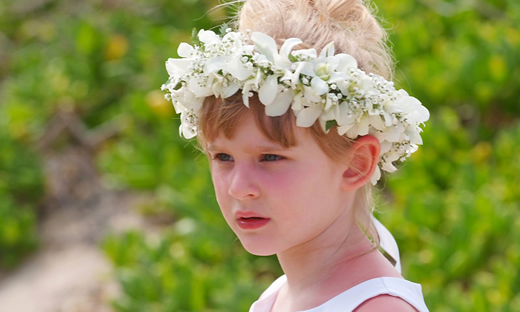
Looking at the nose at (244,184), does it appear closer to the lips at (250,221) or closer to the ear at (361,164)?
the lips at (250,221)

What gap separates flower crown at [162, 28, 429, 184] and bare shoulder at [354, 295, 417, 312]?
31 cm

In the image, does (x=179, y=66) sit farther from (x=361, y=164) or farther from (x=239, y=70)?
(x=361, y=164)

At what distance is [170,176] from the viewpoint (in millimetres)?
4223

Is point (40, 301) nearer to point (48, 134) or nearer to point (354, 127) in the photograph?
point (48, 134)

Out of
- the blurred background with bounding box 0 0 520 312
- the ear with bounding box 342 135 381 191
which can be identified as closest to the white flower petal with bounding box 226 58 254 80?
the ear with bounding box 342 135 381 191

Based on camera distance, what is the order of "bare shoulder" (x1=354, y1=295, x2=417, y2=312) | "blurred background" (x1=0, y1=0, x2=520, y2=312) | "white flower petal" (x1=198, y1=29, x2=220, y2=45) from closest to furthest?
"bare shoulder" (x1=354, y1=295, x2=417, y2=312)
"white flower petal" (x1=198, y1=29, x2=220, y2=45)
"blurred background" (x1=0, y1=0, x2=520, y2=312)

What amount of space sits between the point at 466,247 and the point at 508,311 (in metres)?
0.48

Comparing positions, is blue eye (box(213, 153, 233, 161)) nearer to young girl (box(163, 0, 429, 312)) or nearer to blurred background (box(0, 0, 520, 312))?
young girl (box(163, 0, 429, 312))

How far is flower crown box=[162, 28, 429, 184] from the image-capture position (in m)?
1.37

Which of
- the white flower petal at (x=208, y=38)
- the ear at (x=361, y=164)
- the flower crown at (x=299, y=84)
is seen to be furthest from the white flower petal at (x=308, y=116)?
the white flower petal at (x=208, y=38)

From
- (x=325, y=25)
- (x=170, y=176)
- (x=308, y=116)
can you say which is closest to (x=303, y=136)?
(x=308, y=116)

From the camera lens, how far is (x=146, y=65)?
203 inches

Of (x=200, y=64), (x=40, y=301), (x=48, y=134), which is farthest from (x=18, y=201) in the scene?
(x=200, y=64)

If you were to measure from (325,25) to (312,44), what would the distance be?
7 cm
